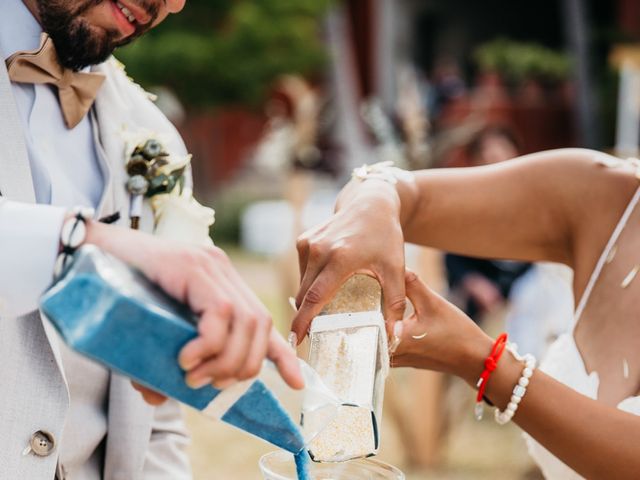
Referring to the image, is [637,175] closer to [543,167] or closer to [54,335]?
[543,167]

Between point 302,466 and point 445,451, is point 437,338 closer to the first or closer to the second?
point 302,466

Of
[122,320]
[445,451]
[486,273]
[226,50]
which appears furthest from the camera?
[226,50]

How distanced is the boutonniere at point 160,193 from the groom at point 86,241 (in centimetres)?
2

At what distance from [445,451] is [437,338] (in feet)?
13.2

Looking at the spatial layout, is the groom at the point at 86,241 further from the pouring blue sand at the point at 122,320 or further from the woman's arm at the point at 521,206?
the woman's arm at the point at 521,206

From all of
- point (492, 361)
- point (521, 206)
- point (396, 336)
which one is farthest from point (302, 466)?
point (521, 206)

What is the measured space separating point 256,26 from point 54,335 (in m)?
11.7

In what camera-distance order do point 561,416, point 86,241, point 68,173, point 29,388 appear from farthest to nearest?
point 68,173 < point 561,416 < point 29,388 < point 86,241

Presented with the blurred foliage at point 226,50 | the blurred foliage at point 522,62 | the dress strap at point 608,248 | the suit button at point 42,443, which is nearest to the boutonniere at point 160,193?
the suit button at point 42,443

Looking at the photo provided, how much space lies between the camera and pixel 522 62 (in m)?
16.1

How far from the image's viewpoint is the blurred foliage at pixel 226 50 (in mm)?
12672

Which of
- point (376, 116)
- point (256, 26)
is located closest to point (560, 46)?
point (256, 26)

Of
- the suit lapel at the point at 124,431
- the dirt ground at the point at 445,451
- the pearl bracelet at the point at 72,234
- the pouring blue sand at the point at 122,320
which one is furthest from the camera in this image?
the dirt ground at the point at 445,451

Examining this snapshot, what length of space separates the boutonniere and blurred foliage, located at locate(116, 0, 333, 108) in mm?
10959
